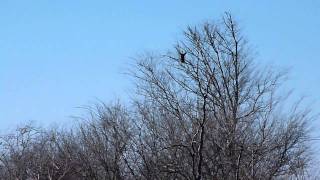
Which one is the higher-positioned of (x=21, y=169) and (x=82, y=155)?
(x=21, y=169)

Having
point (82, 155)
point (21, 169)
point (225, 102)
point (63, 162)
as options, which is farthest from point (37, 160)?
point (225, 102)

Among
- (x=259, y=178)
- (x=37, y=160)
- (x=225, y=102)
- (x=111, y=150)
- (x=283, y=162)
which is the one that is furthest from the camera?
(x=37, y=160)

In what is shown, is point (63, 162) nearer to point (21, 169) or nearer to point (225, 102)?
point (21, 169)

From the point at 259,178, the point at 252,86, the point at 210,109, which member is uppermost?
the point at 252,86

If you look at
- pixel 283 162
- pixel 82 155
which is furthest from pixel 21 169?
pixel 283 162

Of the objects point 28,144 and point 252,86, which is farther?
point 28,144

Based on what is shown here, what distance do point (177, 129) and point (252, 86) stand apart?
470 cm

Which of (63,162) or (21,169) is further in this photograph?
(21,169)

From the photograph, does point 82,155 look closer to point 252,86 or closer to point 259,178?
point 252,86

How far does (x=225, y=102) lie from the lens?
22719 mm

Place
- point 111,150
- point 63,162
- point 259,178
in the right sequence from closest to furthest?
point 259,178 → point 111,150 → point 63,162

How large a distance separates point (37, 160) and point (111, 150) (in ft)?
40.3

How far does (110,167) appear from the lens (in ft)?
82.5

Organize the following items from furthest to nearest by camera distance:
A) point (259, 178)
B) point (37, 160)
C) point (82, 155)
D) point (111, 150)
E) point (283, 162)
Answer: point (37, 160) → point (82, 155) → point (111, 150) → point (283, 162) → point (259, 178)
